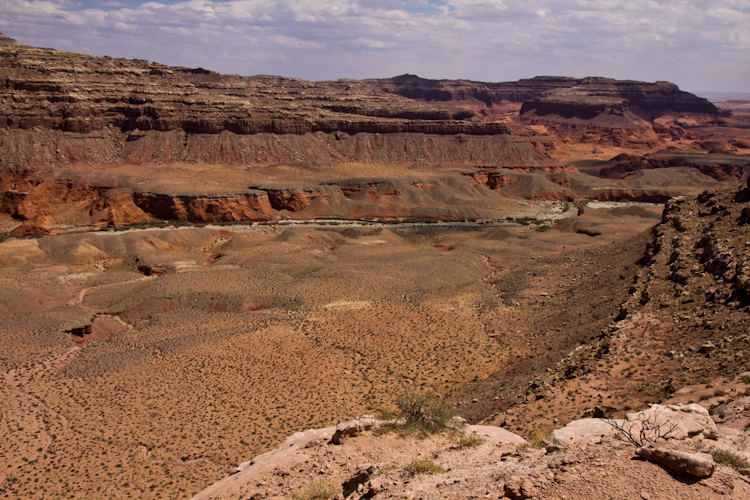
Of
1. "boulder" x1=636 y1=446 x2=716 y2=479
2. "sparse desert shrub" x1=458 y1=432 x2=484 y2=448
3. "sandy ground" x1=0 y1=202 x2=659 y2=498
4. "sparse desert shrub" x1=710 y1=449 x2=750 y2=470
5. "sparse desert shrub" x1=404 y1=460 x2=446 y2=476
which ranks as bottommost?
"sandy ground" x1=0 y1=202 x2=659 y2=498

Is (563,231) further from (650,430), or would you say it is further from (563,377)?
(650,430)

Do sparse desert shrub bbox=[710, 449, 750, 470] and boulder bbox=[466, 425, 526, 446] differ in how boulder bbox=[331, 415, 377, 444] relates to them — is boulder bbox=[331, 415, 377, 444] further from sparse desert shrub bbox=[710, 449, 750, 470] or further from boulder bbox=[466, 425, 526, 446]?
sparse desert shrub bbox=[710, 449, 750, 470]

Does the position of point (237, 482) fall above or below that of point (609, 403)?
below

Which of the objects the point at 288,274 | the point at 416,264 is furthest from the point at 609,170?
the point at 288,274

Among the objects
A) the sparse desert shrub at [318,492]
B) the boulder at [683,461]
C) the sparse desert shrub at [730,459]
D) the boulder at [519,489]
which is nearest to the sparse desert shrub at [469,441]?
the sparse desert shrub at [318,492]

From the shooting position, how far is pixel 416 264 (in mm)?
44219

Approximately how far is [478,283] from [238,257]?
21.5 m

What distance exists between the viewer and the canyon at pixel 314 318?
16203 millimetres

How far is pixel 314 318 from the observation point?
33.2m

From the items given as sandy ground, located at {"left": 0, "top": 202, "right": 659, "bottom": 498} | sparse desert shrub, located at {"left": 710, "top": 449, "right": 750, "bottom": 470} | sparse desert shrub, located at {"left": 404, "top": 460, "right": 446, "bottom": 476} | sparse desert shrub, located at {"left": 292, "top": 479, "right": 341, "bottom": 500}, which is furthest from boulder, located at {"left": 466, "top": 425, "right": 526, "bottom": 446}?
sandy ground, located at {"left": 0, "top": 202, "right": 659, "bottom": 498}

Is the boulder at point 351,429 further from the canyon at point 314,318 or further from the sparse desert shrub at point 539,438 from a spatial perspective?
the sparse desert shrub at point 539,438

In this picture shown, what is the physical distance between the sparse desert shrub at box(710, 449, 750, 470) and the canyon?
0.53 meters

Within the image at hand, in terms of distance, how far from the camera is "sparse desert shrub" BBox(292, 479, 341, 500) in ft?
39.3

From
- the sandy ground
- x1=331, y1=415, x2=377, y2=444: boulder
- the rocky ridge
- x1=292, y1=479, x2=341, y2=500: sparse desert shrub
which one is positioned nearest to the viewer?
the rocky ridge
